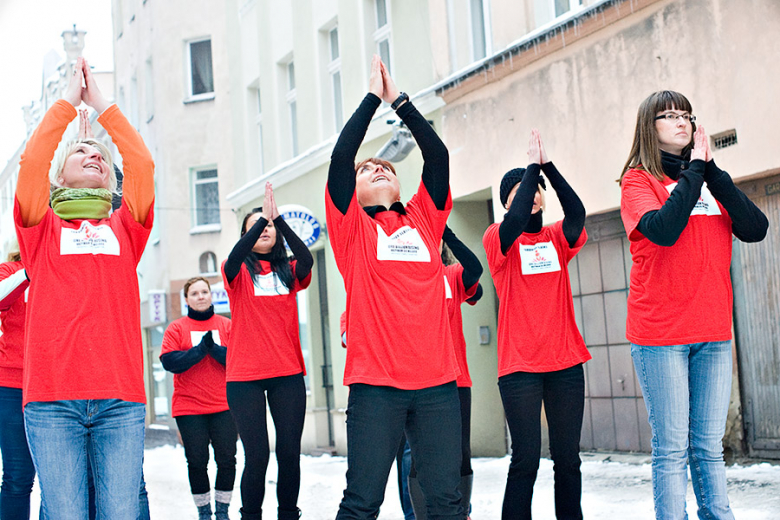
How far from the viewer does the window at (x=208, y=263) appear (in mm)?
25016

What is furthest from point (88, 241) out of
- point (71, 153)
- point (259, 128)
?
point (259, 128)

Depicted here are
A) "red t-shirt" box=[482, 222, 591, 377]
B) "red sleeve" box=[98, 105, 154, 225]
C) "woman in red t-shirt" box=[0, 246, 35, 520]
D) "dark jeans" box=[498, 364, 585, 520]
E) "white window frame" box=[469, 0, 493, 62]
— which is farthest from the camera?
"white window frame" box=[469, 0, 493, 62]

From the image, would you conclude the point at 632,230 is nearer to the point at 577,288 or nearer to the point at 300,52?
the point at 577,288

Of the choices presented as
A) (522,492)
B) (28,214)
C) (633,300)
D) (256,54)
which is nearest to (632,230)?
(633,300)

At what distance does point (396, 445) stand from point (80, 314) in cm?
135

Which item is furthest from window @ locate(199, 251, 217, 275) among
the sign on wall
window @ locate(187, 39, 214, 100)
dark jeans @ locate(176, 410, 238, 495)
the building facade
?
dark jeans @ locate(176, 410, 238, 495)

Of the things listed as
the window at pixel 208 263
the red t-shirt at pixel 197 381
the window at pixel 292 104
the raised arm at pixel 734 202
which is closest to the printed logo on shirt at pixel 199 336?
the red t-shirt at pixel 197 381

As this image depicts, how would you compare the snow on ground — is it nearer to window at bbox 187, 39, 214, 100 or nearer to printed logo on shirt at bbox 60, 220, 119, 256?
printed logo on shirt at bbox 60, 220, 119, 256

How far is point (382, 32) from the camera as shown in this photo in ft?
42.9

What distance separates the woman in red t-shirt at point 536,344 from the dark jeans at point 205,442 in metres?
2.53

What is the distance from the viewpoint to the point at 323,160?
1451 cm

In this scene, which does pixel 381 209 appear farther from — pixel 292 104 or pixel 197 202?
pixel 197 202

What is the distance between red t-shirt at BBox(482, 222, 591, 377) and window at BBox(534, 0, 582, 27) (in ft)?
17.1

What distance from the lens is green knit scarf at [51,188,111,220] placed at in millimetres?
3883
